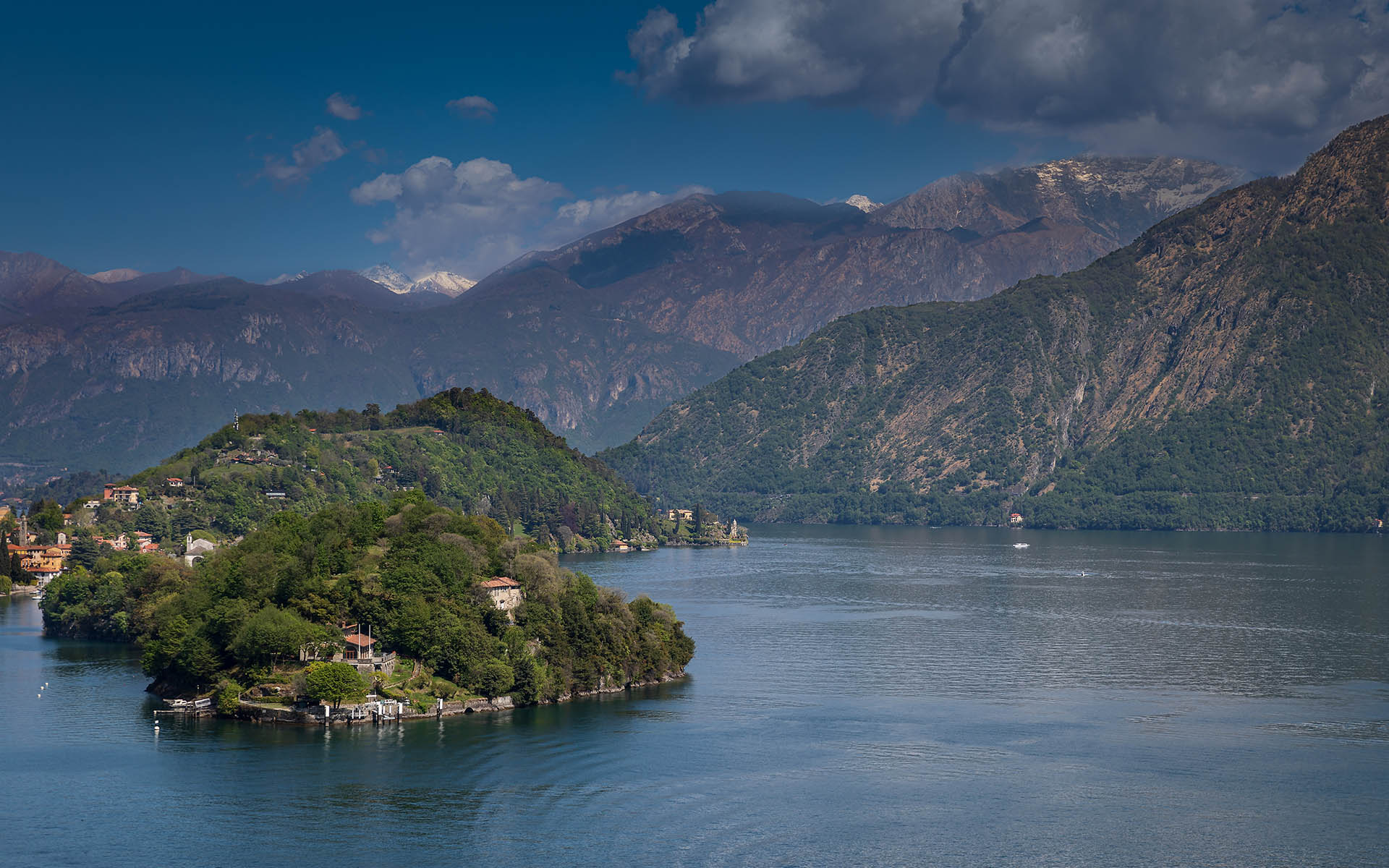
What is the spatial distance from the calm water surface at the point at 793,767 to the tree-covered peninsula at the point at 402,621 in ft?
8.94

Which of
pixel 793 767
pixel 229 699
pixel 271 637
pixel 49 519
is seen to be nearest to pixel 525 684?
pixel 271 637

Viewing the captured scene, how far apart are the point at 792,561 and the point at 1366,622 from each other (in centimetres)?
8594

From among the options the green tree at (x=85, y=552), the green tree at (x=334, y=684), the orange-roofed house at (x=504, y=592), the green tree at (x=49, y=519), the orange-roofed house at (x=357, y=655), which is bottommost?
the green tree at (x=334, y=684)

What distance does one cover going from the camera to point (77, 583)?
119m

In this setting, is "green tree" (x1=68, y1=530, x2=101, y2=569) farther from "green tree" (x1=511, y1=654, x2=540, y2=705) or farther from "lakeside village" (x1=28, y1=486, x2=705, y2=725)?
"green tree" (x1=511, y1=654, x2=540, y2=705)

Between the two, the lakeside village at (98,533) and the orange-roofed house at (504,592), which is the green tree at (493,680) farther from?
the lakeside village at (98,533)

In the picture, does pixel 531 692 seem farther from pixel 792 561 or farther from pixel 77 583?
pixel 792 561

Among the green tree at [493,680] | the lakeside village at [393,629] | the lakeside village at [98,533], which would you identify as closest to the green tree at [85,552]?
the lakeside village at [98,533]

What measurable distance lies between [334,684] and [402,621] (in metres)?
5.59

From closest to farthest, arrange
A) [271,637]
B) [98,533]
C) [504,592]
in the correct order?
[271,637], [504,592], [98,533]

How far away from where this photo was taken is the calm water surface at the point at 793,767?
179ft

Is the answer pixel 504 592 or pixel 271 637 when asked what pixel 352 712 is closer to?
pixel 271 637

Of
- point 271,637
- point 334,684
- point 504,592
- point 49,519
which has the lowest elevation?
point 334,684

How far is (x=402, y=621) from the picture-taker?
3063 inches
